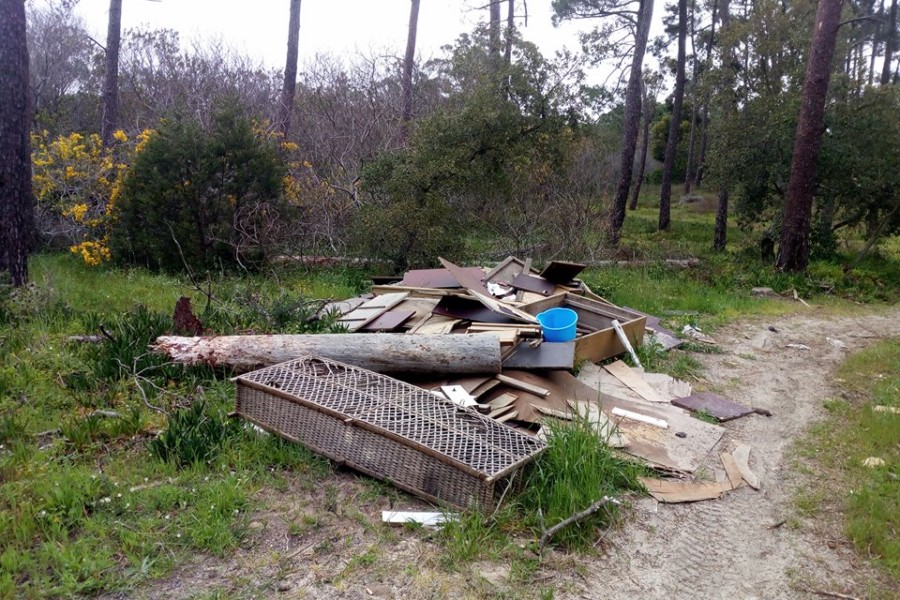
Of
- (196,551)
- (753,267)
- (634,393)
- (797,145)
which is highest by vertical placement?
(797,145)

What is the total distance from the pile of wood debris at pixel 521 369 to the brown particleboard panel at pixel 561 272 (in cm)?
107

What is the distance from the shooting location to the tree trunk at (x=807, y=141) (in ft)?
37.9

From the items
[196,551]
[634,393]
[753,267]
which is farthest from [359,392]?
[753,267]

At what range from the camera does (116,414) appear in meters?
4.57

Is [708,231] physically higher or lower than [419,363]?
higher

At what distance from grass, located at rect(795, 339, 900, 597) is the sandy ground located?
128 mm

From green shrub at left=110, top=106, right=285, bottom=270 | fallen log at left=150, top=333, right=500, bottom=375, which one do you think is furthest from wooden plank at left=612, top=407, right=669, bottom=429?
green shrub at left=110, top=106, right=285, bottom=270

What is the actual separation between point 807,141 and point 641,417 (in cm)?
922

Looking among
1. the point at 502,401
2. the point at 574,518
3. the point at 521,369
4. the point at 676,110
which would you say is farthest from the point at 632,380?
the point at 676,110

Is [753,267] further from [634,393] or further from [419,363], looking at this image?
[419,363]

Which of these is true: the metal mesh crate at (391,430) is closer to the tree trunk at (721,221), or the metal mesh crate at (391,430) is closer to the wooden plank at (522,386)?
the wooden plank at (522,386)

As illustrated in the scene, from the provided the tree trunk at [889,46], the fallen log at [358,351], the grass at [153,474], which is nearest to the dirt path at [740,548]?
the grass at [153,474]

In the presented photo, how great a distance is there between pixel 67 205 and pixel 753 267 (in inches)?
486

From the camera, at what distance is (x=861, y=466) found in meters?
4.65
